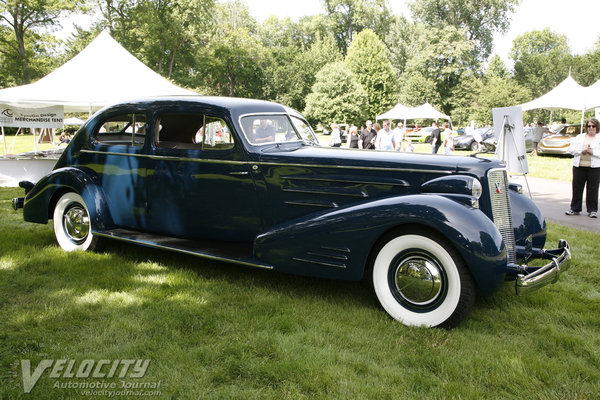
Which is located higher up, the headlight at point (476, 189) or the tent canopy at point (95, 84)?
the tent canopy at point (95, 84)

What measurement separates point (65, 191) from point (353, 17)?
205 feet

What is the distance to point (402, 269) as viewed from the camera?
3395 millimetres

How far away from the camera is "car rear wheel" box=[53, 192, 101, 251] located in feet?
16.6

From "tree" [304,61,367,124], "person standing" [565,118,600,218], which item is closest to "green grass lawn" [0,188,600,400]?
"person standing" [565,118,600,218]

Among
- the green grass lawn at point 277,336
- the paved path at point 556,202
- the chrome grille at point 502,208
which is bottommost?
the paved path at point 556,202

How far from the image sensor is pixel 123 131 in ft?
17.0

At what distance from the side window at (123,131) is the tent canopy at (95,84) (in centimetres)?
577

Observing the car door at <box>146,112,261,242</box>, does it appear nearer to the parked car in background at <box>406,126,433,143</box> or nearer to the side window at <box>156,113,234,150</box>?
the side window at <box>156,113,234,150</box>

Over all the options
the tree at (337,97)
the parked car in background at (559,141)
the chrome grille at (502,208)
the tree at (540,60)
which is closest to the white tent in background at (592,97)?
the parked car in background at (559,141)

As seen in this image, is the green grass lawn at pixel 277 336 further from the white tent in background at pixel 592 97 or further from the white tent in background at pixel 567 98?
the white tent in background at pixel 567 98

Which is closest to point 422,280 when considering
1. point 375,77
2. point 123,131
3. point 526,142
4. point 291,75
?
point 123,131

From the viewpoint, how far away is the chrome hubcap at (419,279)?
327 cm

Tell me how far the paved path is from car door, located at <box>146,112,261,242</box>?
18.1 ft

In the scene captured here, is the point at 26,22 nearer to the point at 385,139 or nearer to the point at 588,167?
the point at 385,139
